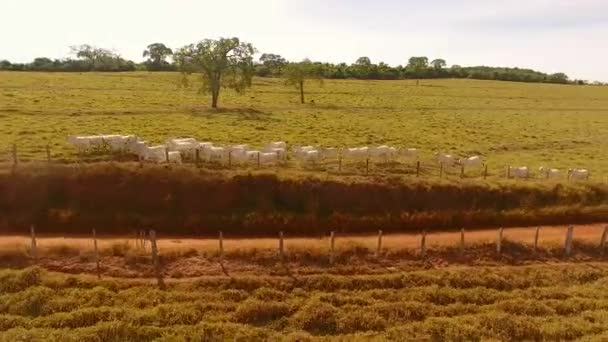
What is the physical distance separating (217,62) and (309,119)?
10222 mm

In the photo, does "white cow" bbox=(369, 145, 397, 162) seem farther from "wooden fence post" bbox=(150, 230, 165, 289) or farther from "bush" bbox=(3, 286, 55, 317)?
"bush" bbox=(3, 286, 55, 317)

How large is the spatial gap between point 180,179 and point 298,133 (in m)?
16.1

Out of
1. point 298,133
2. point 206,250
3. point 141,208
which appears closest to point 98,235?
point 141,208

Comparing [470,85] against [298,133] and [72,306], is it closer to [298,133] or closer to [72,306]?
[298,133]

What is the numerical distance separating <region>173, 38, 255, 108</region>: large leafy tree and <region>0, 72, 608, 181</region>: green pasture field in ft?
8.33

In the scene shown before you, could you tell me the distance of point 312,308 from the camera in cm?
1595

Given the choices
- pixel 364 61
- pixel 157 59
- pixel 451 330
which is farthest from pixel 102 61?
pixel 451 330

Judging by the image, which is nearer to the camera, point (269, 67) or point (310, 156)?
point (310, 156)

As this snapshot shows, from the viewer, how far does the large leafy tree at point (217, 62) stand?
48.8 m

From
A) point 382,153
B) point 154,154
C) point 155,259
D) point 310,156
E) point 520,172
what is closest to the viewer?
point 155,259

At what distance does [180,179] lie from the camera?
918 inches

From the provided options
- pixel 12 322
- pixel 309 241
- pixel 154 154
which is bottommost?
pixel 12 322

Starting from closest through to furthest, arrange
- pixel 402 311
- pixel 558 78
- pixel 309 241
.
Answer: pixel 402 311
pixel 309 241
pixel 558 78

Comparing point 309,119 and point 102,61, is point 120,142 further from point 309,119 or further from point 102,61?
point 102,61
